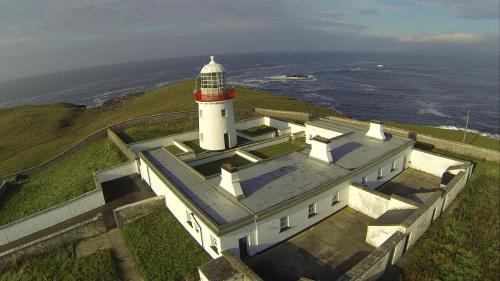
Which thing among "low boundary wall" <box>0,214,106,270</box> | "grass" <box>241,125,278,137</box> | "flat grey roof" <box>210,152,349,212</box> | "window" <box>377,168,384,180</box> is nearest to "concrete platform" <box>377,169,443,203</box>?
"window" <box>377,168,384,180</box>

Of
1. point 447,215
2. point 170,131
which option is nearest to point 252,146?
A: point 170,131

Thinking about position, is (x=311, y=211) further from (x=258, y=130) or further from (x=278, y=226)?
(x=258, y=130)

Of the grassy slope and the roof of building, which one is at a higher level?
the roof of building

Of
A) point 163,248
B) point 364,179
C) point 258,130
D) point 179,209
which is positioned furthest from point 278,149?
point 163,248

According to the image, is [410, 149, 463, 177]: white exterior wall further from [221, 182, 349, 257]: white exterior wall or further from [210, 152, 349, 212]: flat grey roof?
[221, 182, 349, 257]: white exterior wall

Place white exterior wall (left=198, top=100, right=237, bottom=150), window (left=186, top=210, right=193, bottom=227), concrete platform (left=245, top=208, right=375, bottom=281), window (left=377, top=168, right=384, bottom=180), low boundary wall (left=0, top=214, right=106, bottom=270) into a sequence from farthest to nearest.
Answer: white exterior wall (left=198, top=100, right=237, bottom=150), window (left=377, top=168, right=384, bottom=180), window (left=186, top=210, right=193, bottom=227), low boundary wall (left=0, top=214, right=106, bottom=270), concrete platform (left=245, top=208, right=375, bottom=281)

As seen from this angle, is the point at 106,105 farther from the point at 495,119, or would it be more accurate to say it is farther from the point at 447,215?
the point at 495,119
